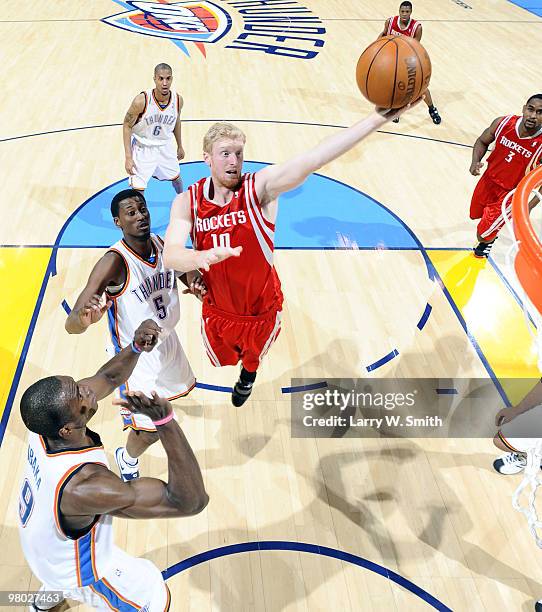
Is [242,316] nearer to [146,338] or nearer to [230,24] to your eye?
[146,338]

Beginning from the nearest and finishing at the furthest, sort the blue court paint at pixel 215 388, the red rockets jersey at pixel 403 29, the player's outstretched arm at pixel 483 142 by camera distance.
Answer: the blue court paint at pixel 215 388, the player's outstretched arm at pixel 483 142, the red rockets jersey at pixel 403 29

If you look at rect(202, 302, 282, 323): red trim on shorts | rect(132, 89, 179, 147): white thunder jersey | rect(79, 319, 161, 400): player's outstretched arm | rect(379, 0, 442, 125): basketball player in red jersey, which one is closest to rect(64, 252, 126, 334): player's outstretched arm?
rect(79, 319, 161, 400): player's outstretched arm

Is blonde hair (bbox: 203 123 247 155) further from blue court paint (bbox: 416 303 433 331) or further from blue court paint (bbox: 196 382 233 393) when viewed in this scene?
blue court paint (bbox: 416 303 433 331)

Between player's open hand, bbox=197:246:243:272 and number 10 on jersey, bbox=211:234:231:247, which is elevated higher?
player's open hand, bbox=197:246:243:272

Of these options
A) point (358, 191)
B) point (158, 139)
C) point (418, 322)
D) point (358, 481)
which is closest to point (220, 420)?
point (358, 481)

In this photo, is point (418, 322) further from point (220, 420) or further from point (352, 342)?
point (220, 420)

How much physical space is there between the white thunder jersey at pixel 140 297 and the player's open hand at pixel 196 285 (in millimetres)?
102

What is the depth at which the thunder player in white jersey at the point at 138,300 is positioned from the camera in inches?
121

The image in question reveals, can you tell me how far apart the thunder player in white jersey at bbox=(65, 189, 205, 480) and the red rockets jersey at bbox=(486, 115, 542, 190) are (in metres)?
3.33

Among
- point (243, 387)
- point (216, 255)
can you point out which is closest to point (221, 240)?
point (216, 255)

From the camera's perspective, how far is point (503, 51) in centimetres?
1188

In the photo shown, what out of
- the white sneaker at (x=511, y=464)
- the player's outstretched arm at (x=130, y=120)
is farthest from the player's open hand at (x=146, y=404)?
the player's outstretched arm at (x=130, y=120)

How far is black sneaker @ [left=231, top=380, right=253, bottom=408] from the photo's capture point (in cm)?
382

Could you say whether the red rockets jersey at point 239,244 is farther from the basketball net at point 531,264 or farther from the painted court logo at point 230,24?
the painted court logo at point 230,24
